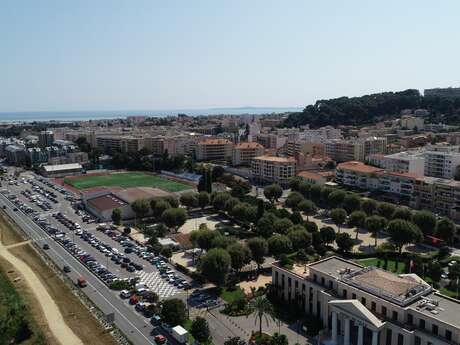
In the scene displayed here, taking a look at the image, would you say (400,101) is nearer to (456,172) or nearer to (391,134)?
(391,134)

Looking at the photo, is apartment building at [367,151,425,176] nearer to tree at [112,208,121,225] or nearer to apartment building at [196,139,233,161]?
apartment building at [196,139,233,161]

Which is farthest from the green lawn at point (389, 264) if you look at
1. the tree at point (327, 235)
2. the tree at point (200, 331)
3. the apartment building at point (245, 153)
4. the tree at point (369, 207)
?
the apartment building at point (245, 153)

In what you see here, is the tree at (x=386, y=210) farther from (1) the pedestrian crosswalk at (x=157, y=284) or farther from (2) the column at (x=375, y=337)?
(1) the pedestrian crosswalk at (x=157, y=284)

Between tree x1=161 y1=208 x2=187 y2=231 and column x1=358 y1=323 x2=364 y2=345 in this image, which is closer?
column x1=358 y1=323 x2=364 y2=345

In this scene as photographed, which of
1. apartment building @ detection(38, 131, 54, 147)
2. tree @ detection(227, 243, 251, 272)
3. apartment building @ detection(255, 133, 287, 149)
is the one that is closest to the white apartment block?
apartment building @ detection(255, 133, 287, 149)

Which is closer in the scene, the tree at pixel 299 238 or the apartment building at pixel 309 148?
the tree at pixel 299 238

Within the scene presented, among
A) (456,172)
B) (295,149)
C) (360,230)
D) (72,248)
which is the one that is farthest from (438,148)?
(72,248)
